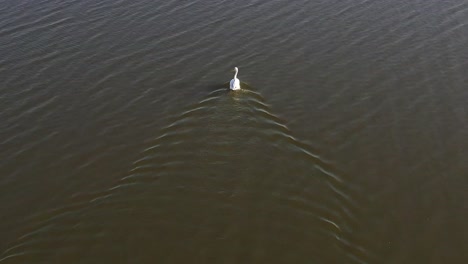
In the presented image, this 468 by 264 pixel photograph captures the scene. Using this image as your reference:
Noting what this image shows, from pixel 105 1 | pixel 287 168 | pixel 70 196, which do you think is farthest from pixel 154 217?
pixel 105 1

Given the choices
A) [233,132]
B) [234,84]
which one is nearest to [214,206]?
[233,132]

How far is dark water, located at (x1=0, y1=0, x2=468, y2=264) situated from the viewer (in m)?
12.2

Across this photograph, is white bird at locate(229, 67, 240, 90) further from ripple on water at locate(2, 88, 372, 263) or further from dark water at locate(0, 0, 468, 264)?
ripple on water at locate(2, 88, 372, 263)

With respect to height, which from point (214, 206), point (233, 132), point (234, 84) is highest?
point (234, 84)

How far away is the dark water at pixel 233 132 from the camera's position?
12188mm

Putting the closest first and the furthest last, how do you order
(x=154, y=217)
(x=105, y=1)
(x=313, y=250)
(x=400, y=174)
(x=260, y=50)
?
(x=313, y=250)
(x=154, y=217)
(x=400, y=174)
(x=260, y=50)
(x=105, y=1)

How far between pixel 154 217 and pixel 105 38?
9674 mm

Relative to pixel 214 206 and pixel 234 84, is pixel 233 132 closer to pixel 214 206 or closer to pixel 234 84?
pixel 234 84

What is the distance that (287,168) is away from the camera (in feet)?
46.0

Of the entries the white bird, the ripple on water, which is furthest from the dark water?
the white bird

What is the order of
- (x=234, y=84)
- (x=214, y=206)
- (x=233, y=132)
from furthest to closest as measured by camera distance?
1. (x=234, y=84)
2. (x=233, y=132)
3. (x=214, y=206)

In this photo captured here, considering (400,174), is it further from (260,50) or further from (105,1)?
(105,1)

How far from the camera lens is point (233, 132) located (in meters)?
15.2

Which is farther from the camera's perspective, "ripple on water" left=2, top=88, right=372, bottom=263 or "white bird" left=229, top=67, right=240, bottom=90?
"white bird" left=229, top=67, right=240, bottom=90
